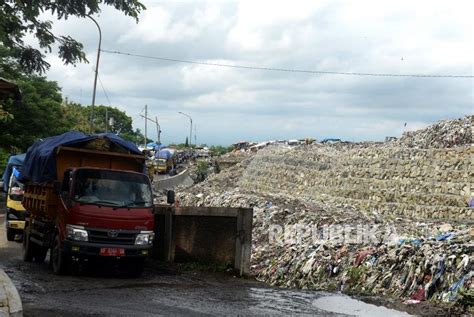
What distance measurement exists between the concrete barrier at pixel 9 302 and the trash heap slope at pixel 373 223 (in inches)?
236

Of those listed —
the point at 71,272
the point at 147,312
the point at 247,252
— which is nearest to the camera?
the point at 147,312

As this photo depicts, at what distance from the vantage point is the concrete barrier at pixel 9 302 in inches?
268

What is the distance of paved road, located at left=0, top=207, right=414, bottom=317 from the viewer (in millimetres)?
8781

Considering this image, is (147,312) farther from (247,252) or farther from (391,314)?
(247,252)

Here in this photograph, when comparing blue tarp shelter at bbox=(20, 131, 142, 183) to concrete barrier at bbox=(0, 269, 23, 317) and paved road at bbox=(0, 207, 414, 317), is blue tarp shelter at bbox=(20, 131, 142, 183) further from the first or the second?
concrete barrier at bbox=(0, 269, 23, 317)

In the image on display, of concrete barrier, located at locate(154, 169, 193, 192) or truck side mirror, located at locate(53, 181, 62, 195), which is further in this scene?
concrete barrier, located at locate(154, 169, 193, 192)

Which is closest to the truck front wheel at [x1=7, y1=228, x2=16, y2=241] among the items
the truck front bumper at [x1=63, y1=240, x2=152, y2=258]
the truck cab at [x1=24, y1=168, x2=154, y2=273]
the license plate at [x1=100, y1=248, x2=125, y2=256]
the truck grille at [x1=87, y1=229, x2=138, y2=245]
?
the truck cab at [x1=24, y1=168, x2=154, y2=273]

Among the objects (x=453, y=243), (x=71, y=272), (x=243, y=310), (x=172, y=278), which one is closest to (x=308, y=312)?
(x=243, y=310)

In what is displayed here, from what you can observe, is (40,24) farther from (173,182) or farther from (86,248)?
(173,182)

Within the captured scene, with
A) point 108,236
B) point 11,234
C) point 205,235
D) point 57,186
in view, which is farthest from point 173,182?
point 108,236

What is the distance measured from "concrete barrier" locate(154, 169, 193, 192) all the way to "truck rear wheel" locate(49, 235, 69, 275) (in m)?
24.7

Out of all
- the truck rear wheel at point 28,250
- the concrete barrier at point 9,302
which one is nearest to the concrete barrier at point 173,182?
the truck rear wheel at point 28,250

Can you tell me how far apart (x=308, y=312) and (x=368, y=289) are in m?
2.28

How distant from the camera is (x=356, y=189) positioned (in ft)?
82.2
